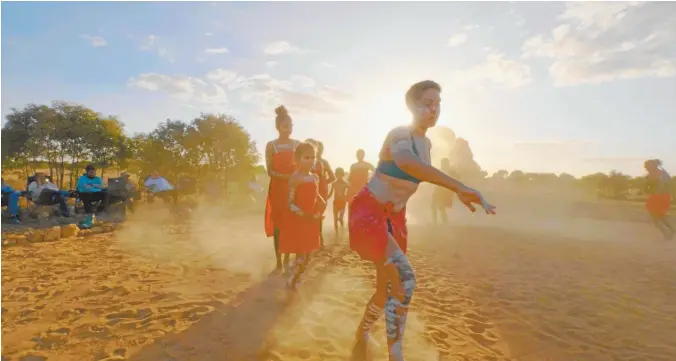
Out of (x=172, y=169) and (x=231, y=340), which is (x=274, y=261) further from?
(x=172, y=169)

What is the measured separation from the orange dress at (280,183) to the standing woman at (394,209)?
2.60 metres

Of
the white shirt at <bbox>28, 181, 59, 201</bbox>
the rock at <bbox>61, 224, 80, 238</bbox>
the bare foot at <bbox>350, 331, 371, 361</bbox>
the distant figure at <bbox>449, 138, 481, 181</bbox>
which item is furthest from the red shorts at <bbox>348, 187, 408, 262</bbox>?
the distant figure at <bbox>449, 138, 481, 181</bbox>

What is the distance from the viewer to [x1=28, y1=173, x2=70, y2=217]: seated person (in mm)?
11898

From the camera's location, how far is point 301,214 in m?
4.71

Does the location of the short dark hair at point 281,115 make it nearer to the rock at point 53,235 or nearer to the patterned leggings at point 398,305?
the patterned leggings at point 398,305

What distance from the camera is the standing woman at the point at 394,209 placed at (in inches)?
109

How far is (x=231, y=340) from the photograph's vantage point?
11.0 feet

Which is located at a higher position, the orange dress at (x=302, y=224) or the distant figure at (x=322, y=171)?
the distant figure at (x=322, y=171)

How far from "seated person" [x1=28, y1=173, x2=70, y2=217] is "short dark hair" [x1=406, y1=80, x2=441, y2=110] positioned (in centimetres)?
1319

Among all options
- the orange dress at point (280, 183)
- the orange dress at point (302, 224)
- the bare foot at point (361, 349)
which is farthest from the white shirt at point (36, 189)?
the bare foot at point (361, 349)

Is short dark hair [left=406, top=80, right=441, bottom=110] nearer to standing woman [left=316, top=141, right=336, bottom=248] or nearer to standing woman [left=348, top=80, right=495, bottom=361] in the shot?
standing woman [left=348, top=80, right=495, bottom=361]

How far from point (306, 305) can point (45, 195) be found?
11.6 meters

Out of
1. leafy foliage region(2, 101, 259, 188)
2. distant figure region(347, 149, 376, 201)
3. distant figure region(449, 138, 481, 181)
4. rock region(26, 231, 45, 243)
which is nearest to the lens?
rock region(26, 231, 45, 243)

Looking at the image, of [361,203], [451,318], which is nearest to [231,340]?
[361,203]
